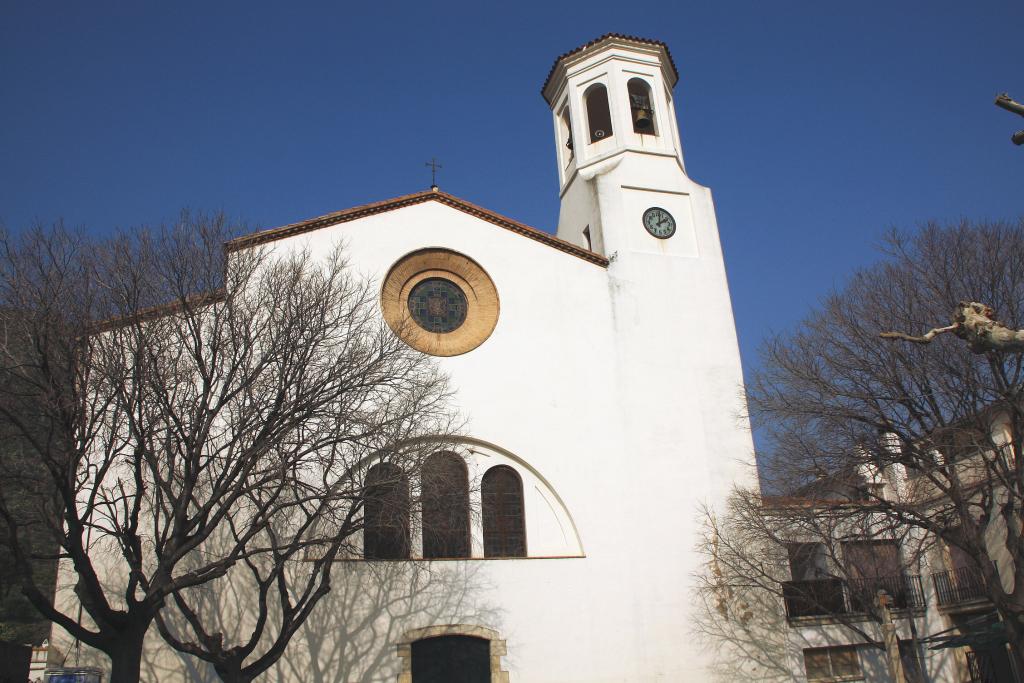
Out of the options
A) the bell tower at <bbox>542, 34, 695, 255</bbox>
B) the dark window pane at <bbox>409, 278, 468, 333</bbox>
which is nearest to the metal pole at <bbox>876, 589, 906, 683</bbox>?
the bell tower at <bbox>542, 34, 695, 255</bbox>

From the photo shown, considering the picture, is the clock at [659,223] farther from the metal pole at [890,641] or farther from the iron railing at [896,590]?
the metal pole at [890,641]

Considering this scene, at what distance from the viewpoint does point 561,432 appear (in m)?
16.7

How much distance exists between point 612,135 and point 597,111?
1.55 m

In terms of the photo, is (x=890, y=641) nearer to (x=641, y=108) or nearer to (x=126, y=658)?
(x=641, y=108)

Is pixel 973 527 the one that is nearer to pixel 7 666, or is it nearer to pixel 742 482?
pixel 742 482

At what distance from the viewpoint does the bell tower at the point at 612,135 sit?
19844mm

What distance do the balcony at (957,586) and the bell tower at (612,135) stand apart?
9.56 m

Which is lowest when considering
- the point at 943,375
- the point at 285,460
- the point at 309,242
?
the point at 285,460

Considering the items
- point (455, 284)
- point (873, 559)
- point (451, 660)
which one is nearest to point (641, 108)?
point (455, 284)

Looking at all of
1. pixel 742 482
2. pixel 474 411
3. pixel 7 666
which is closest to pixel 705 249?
pixel 742 482

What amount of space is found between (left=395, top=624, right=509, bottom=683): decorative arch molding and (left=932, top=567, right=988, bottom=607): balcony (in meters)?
10.7

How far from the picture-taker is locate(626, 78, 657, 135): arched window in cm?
2116

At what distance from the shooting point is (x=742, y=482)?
1728cm

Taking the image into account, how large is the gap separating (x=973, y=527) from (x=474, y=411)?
867cm
